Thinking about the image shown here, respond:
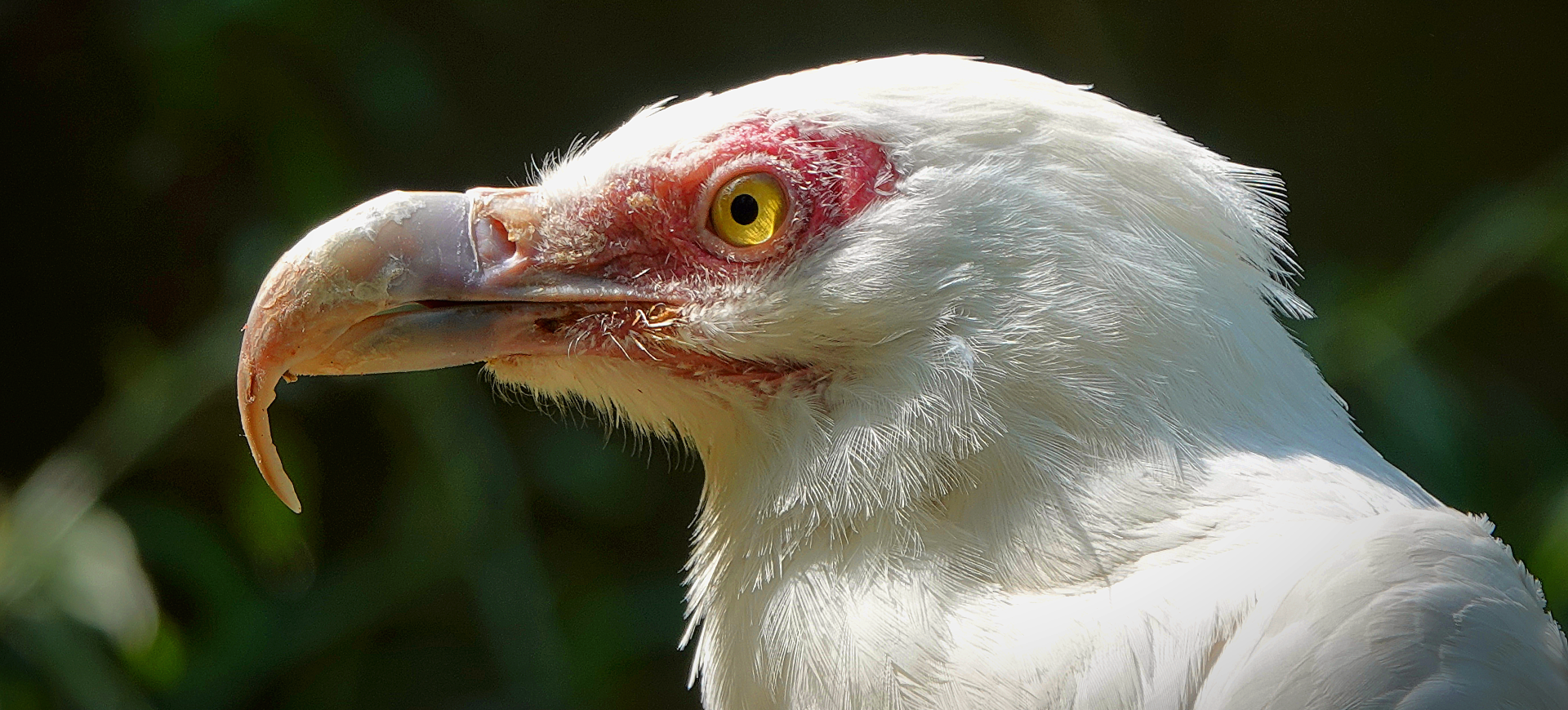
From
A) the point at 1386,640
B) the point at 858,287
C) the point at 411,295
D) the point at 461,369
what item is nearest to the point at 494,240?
the point at 411,295

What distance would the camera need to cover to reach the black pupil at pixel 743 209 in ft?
5.96

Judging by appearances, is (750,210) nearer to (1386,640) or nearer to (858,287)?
(858,287)

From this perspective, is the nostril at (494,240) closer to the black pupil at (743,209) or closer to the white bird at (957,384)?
the white bird at (957,384)

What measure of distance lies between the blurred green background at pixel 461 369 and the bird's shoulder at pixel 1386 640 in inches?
77.2

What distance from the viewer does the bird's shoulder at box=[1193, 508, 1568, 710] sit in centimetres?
138

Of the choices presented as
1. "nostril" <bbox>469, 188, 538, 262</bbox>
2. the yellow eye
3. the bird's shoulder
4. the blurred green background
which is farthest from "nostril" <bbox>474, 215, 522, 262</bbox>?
the blurred green background

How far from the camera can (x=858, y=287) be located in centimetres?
171

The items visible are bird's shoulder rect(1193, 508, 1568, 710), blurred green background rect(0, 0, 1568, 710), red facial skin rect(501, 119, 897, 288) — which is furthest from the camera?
blurred green background rect(0, 0, 1568, 710)

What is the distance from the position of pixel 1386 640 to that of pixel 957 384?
54cm

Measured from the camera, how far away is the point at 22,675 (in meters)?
3.71

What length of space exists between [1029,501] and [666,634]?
8.94ft

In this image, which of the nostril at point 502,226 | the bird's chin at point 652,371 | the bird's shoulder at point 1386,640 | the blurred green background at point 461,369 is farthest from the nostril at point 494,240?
the blurred green background at point 461,369

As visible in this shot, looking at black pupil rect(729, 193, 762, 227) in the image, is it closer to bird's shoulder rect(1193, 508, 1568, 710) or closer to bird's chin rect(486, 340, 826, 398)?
bird's chin rect(486, 340, 826, 398)

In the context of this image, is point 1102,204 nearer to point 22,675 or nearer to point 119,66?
point 22,675
